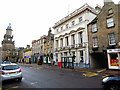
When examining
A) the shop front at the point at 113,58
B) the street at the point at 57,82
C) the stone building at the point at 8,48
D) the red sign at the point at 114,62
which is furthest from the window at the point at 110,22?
the stone building at the point at 8,48

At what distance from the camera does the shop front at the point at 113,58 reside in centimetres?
1342

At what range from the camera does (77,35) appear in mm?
20047

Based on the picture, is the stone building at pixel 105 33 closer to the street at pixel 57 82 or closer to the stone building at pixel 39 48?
the street at pixel 57 82

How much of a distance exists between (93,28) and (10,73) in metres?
16.3

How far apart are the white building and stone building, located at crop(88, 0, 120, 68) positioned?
1.35 metres

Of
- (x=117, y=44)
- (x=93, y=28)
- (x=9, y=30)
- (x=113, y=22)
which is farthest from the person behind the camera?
(x=9, y=30)

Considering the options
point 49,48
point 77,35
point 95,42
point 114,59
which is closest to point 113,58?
point 114,59

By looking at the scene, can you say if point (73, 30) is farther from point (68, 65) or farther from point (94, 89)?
point (94, 89)

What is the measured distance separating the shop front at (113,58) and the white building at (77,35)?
13.5 feet

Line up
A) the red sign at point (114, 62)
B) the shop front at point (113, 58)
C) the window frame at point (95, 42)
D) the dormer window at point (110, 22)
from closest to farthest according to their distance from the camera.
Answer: the shop front at point (113, 58) → the red sign at point (114, 62) → the dormer window at point (110, 22) → the window frame at point (95, 42)

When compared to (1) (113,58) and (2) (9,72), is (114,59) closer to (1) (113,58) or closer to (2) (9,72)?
(1) (113,58)

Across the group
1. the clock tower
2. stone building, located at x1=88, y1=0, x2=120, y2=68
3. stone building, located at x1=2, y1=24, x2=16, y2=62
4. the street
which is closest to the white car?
the street

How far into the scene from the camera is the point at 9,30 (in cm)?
6381

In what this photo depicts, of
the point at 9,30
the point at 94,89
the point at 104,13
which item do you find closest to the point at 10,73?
the point at 94,89
